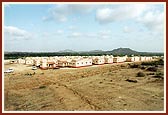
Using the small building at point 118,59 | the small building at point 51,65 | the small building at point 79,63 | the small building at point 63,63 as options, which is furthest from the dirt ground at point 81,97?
the small building at point 118,59

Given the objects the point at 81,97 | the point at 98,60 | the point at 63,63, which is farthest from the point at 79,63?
the point at 81,97

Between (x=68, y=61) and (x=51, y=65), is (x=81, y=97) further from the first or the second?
(x=68, y=61)

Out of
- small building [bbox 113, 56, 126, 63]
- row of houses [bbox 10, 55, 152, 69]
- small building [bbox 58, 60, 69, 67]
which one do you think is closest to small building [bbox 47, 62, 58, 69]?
row of houses [bbox 10, 55, 152, 69]

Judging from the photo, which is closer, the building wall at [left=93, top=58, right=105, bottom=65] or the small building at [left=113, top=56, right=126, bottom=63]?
the building wall at [left=93, top=58, right=105, bottom=65]

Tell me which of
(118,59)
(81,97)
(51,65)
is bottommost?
(81,97)

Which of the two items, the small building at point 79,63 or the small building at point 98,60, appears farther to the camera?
the small building at point 98,60

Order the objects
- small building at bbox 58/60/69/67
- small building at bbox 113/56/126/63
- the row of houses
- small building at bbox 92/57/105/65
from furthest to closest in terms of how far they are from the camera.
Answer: small building at bbox 113/56/126/63 < small building at bbox 92/57/105/65 < small building at bbox 58/60/69/67 < the row of houses

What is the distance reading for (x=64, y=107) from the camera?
24.0ft

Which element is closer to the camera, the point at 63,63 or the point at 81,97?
the point at 81,97

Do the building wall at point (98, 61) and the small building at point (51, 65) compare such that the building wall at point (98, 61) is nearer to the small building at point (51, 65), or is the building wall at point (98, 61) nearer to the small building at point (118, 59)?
the small building at point (118, 59)

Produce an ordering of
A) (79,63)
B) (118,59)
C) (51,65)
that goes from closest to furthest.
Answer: (51,65) → (79,63) → (118,59)

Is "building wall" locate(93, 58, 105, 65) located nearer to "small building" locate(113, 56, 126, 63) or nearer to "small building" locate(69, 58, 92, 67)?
"small building" locate(69, 58, 92, 67)

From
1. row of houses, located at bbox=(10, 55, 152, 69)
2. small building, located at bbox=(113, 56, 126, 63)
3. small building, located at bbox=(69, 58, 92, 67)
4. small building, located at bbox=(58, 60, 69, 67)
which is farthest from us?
small building, located at bbox=(113, 56, 126, 63)

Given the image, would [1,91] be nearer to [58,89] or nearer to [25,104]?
[25,104]
